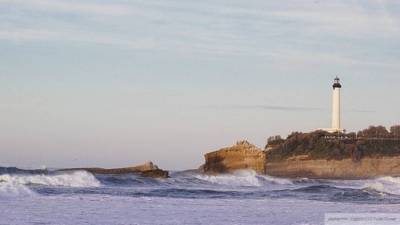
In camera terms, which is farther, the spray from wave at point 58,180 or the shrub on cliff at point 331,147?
the shrub on cliff at point 331,147

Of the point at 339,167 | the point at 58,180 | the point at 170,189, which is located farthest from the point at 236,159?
the point at 170,189

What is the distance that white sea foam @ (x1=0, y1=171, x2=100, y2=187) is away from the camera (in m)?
32.7

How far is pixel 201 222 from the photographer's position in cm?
1608

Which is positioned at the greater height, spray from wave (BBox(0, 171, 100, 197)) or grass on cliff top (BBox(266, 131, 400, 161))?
grass on cliff top (BBox(266, 131, 400, 161))

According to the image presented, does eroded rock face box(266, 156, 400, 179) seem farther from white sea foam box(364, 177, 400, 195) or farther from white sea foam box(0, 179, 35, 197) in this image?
white sea foam box(0, 179, 35, 197)

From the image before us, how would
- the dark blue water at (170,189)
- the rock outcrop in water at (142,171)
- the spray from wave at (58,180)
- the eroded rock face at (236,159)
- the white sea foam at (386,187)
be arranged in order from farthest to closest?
the eroded rock face at (236,159) → the rock outcrop in water at (142,171) → the white sea foam at (386,187) → the spray from wave at (58,180) → the dark blue water at (170,189)

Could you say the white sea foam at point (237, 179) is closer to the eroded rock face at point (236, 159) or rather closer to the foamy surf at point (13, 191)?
the eroded rock face at point (236, 159)

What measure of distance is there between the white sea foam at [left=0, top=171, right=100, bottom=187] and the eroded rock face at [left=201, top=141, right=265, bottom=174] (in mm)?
20822

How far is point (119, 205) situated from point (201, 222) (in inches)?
187

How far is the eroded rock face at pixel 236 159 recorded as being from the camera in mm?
56156

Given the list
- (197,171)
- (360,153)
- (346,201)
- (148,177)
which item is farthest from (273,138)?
(346,201)

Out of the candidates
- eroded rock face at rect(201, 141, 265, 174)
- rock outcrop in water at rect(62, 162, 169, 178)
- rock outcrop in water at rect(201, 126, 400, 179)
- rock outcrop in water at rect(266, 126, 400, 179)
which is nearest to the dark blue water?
rock outcrop in water at rect(62, 162, 169, 178)

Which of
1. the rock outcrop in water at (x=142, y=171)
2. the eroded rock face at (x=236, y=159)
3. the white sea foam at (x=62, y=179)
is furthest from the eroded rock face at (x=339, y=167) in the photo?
the white sea foam at (x=62, y=179)

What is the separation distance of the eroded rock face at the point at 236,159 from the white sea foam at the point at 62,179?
2082 cm
